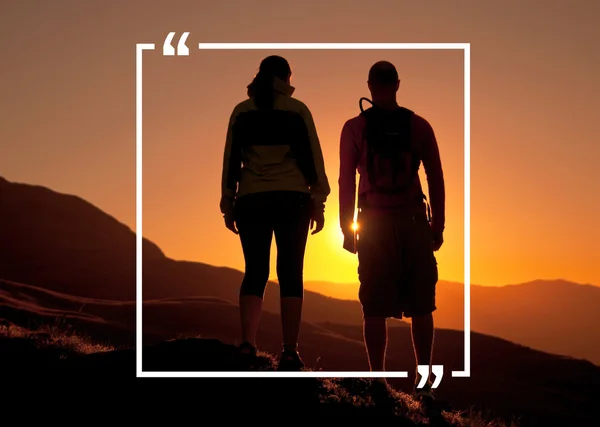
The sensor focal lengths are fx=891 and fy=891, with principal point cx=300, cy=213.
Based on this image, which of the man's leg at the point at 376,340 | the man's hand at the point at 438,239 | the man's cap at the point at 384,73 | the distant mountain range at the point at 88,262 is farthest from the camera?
the distant mountain range at the point at 88,262

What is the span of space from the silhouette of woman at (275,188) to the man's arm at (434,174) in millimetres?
870

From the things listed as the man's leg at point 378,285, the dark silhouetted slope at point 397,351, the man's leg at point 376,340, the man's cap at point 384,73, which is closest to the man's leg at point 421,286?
the man's leg at point 378,285

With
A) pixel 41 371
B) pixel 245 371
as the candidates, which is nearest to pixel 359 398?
pixel 245 371

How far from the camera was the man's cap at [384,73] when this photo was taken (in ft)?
23.9

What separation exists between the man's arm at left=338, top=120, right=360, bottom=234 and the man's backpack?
15 cm

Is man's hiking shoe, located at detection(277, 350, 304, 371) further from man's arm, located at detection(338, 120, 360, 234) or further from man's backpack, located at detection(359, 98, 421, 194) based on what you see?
man's backpack, located at detection(359, 98, 421, 194)

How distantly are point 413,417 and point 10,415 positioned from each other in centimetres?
303

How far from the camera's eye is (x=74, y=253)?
289 feet

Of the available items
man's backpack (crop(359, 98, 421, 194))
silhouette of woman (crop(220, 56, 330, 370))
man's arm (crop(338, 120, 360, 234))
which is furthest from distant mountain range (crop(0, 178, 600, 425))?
man's backpack (crop(359, 98, 421, 194))

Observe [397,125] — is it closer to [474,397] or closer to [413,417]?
[413,417]

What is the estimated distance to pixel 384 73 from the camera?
7.28 meters

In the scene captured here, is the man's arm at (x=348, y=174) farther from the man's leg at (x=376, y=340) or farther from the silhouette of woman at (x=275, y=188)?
the man's leg at (x=376, y=340)

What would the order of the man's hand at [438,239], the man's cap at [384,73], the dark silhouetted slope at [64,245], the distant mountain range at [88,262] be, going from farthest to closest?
the distant mountain range at [88,262] → the dark silhouetted slope at [64,245] → the man's hand at [438,239] → the man's cap at [384,73]

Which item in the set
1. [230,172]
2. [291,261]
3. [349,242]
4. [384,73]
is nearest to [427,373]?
[349,242]
